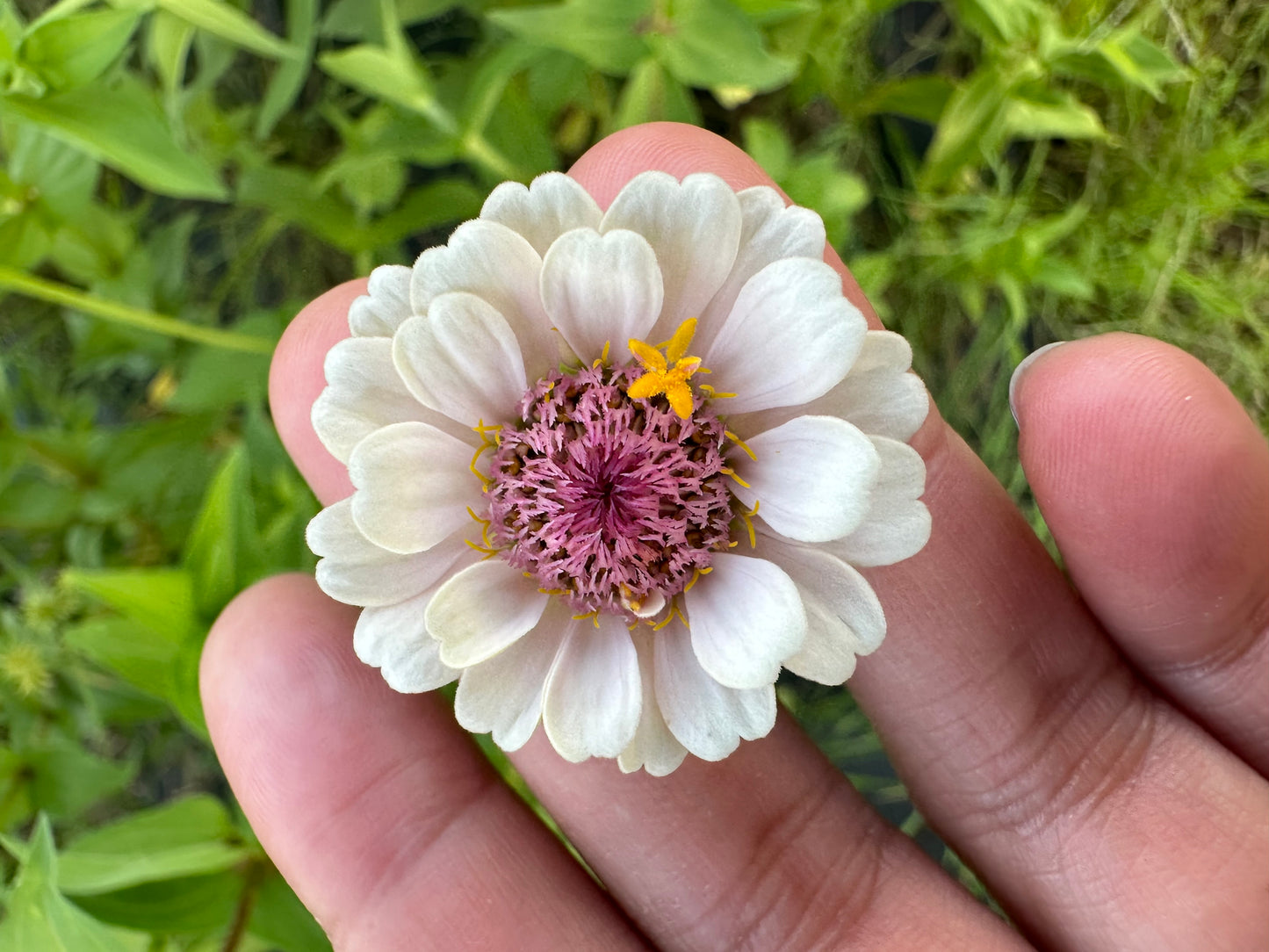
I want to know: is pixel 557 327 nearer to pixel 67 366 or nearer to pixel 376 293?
pixel 376 293

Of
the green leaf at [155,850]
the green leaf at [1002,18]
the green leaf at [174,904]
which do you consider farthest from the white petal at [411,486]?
the green leaf at [1002,18]

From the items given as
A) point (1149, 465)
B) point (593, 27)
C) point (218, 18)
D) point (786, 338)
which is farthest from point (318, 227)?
point (1149, 465)

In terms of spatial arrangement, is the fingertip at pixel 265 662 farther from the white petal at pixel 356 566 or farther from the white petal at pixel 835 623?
the white petal at pixel 835 623

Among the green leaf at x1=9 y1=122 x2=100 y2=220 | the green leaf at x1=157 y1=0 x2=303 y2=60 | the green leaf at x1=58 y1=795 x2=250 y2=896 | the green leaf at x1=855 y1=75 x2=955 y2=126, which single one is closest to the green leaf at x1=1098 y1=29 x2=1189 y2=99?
the green leaf at x1=855 y1=75 x2=955 y2=126

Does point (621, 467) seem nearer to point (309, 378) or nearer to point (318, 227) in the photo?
→ point (309, 378)

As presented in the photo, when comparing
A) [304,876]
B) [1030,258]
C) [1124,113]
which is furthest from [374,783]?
[1124,113]
